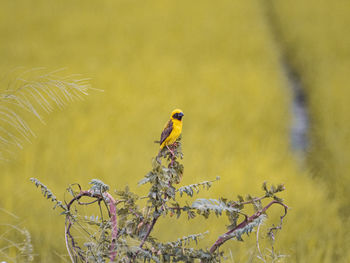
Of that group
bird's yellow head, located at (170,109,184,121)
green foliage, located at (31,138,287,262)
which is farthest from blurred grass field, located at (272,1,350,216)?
green foliage, located at (31,138,287,262)

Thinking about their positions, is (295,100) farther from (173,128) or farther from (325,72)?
(173,128)

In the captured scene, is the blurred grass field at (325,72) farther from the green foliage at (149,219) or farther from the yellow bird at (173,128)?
the green foliage at (149,219)

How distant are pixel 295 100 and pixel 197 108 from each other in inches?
92.9

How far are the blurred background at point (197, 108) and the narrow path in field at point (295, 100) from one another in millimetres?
30

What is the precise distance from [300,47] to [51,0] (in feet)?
18.9

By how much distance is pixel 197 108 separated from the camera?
6352 millimetres

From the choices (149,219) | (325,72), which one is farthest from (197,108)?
(149,219)

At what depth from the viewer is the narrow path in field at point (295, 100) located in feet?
20.4

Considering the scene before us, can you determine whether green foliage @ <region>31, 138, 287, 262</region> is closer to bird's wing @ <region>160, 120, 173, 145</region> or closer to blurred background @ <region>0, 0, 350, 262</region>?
blurred background @ <region>0, 0, 350, 262</region>

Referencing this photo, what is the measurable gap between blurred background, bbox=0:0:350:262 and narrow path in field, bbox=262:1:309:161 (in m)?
0.03

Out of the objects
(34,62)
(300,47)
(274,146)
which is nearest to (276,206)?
(274,146)

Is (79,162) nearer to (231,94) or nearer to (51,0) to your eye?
(231,94)

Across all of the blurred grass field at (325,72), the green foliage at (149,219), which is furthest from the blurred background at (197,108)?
the green foliage at (149,219)

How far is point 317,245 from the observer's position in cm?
345
